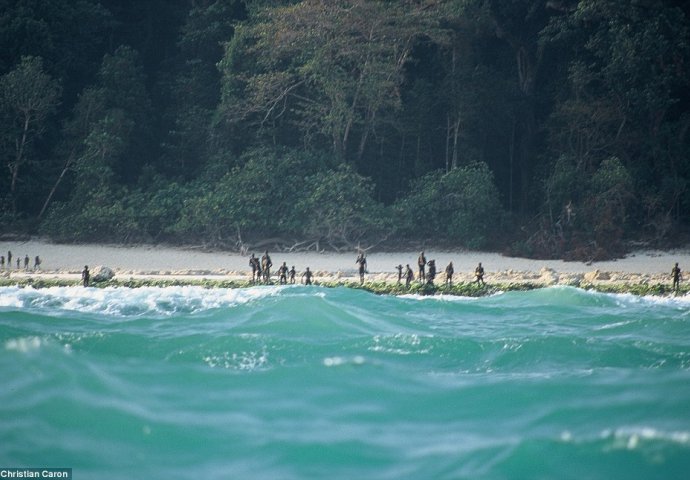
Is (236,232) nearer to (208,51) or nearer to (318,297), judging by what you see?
(208,51)

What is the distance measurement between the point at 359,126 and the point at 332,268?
7.26 meters

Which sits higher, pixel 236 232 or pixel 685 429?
pixel 236 232

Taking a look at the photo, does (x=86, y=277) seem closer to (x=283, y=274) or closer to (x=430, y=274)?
(x=283, y=274)

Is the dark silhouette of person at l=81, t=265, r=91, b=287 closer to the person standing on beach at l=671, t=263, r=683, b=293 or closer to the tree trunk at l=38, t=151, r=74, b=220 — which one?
the tree trunk at l=38, t=151, r=74, b=220

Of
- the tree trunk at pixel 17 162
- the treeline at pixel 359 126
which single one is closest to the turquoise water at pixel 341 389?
the treeline at pixel 359 126

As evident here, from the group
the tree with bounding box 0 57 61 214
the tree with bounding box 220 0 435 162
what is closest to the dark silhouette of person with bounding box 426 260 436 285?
the tree with bounding box 220 0 435 162

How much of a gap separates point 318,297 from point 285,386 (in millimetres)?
6646

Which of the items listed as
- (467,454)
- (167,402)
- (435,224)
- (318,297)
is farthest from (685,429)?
(435,224)

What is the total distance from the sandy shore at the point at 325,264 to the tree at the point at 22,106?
317 cm

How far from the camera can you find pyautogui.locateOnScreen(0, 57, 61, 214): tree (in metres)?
32.2

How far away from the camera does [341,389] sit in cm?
1636

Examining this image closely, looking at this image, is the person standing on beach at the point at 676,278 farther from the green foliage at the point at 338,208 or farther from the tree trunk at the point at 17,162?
the tree trunk at the point at 17,162

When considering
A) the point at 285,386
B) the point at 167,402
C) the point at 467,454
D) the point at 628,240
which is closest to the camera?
the point at 467,454

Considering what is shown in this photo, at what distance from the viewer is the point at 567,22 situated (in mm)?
32406
